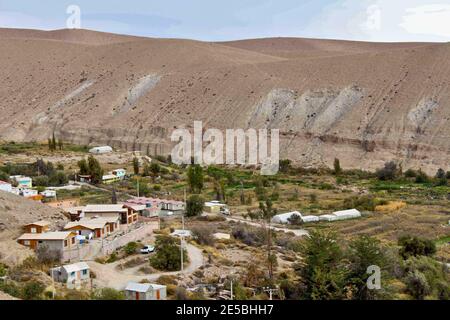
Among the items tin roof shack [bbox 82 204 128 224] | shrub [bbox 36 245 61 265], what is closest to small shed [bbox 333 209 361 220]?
tin roof shack [bbox 82 204 128 224]

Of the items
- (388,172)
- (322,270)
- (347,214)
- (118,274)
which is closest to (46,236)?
(118,274)

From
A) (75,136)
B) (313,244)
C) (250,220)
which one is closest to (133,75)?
(75,136)

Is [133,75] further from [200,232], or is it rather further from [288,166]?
[200,232]

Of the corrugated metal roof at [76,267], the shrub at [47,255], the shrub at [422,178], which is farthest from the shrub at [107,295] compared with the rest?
the shrub at [422,178]

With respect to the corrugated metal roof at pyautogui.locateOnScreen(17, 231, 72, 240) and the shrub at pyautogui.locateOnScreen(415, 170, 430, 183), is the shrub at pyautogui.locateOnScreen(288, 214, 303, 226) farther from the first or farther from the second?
the shrub at pyautogui.locateOnScreen(415, 170, 430, 183)

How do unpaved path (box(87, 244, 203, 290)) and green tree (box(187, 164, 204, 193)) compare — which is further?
green tree (box(187, 164, 204, 193))

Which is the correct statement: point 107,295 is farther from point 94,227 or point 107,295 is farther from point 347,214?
point 347,214

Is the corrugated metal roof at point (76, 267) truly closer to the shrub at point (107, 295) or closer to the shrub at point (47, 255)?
the shrub at point (47, 255)
